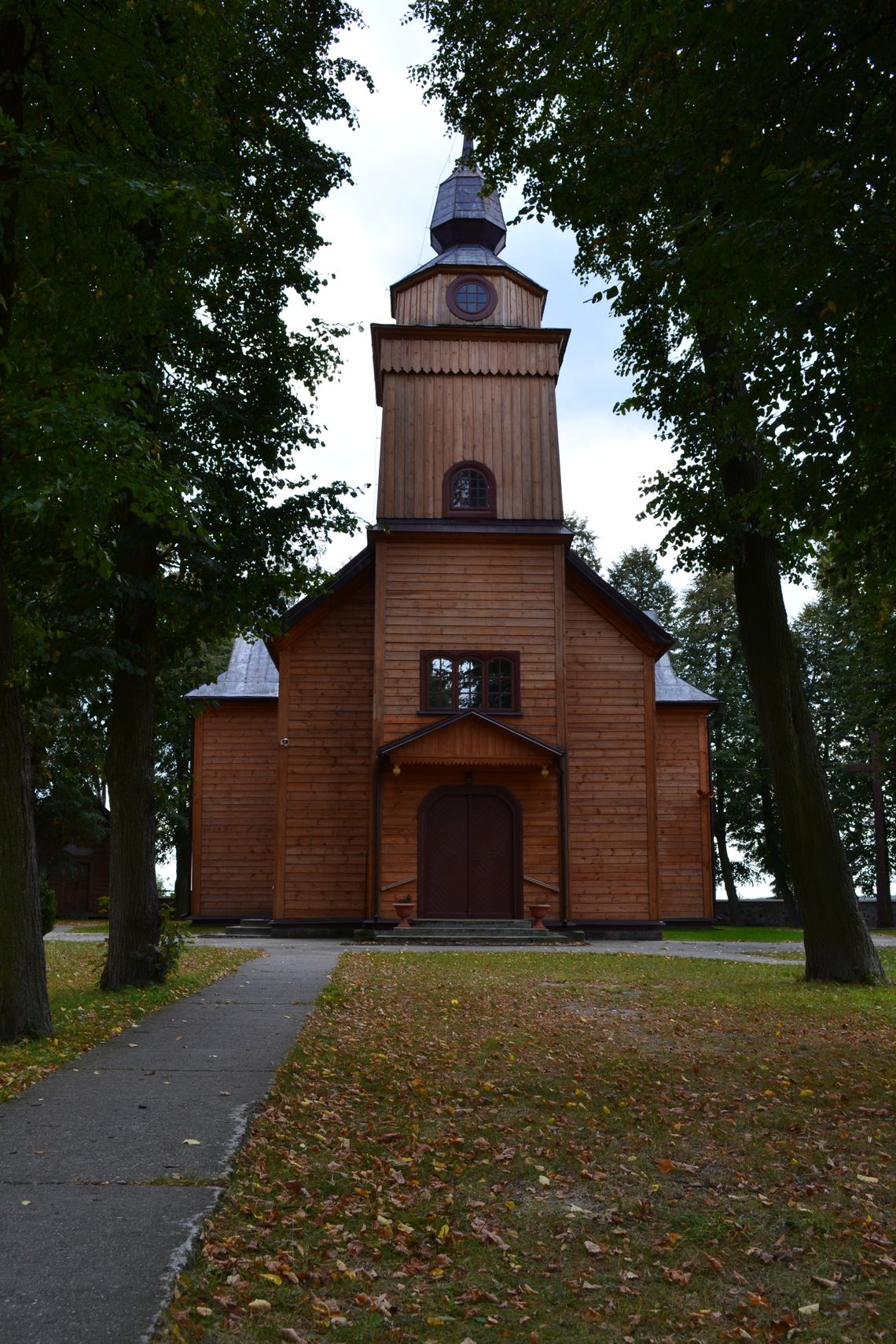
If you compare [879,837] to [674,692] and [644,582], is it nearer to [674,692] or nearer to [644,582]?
[674,692]

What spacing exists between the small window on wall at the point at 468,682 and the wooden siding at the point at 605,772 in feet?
4.55

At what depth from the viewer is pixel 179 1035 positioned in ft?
29.5

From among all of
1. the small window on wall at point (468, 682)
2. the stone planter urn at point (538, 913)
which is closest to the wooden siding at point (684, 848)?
the stone planter urn at point (538, 913)

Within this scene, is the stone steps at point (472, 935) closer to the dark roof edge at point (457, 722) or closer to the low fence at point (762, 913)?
the dark roof edge at point (457, 722)

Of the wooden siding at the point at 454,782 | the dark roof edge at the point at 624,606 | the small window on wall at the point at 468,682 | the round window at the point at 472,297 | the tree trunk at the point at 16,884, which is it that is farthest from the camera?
the round window at the point at 472,297

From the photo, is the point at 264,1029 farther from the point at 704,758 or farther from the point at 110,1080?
the point at 704,758

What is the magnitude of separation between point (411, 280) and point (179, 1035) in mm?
23215

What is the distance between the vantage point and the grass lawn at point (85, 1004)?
7.67 meters

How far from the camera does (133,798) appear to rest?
41.0ft

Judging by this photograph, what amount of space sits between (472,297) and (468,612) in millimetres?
8272

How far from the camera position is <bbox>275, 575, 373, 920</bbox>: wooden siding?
25984mm

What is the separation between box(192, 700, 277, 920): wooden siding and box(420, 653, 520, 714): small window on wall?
5.98 m

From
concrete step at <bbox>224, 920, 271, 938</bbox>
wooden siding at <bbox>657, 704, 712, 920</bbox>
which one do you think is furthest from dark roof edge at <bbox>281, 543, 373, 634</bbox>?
wooden siding at <bbox>657, 704, 712, 920</bbox>

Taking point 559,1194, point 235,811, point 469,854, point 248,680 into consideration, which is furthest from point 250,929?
point 559,1194
